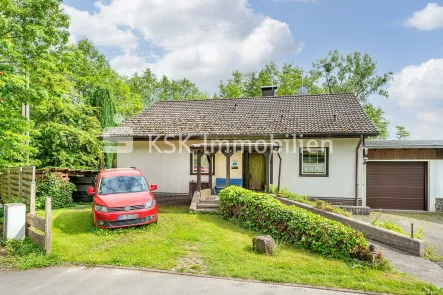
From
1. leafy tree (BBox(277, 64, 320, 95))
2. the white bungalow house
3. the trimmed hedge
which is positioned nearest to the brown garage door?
the white bungalow house

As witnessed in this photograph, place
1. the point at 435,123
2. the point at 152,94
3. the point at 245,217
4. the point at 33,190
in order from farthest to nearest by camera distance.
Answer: the point at 152,94
the point at 435,123
the point at 245,217
the point at 33,190

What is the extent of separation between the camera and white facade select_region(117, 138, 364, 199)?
38.0 ft

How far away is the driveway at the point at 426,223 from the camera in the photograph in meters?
7.43

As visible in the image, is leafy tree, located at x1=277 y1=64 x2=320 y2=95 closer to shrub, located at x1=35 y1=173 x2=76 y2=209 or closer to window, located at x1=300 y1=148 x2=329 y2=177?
window, located at x1=300 y1=148 x2=329 y2=177

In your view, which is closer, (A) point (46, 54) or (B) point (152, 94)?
(A) point (46, 54)

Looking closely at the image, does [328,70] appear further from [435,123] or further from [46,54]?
[46,54]

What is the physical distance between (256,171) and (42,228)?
929cm

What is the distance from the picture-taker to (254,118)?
13.9 metres

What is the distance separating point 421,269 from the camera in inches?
214

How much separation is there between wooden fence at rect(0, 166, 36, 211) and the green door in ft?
29.4

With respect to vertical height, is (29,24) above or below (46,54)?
above

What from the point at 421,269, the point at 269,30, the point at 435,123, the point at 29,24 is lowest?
the point at 421,269

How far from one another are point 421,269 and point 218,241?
4411 millimetres

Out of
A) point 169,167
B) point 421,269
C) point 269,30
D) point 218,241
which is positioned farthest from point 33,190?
point 269,30
